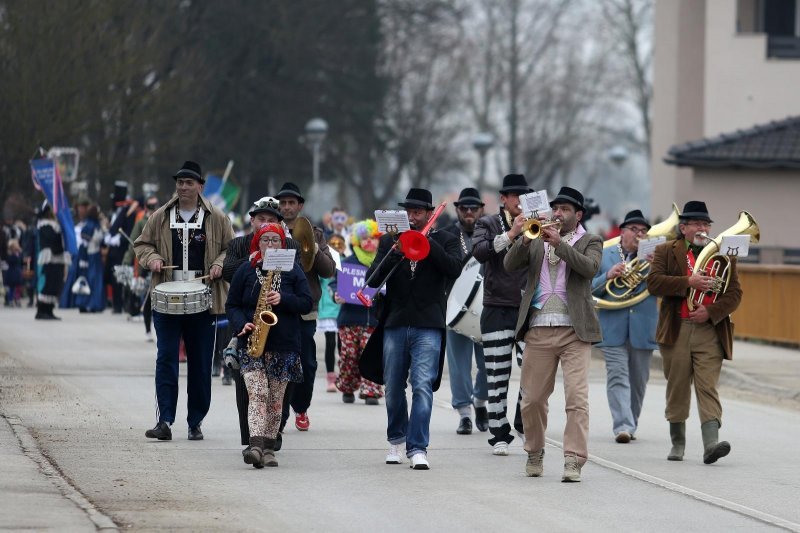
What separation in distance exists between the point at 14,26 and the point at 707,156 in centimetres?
1405

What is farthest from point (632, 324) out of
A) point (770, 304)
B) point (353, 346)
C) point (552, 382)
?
point (770, 304)

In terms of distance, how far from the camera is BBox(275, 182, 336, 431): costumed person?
43.5 feet

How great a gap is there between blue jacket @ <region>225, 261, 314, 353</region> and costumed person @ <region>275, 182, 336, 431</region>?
779 mm

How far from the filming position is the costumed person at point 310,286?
13273mm

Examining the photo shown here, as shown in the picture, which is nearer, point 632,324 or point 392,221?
point 392,221

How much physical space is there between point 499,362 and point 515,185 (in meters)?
1.36

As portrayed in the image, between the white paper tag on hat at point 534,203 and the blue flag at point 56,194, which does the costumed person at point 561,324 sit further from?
the blue flag at point 56,194

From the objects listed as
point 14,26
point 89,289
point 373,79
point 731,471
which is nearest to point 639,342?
point 731,471

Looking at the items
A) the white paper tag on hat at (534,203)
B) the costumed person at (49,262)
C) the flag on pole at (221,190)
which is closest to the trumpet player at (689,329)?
the white paper tag on hat at (534,203)

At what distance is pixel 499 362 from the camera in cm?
1290

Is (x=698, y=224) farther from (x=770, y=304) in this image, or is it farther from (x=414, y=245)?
(x=770, y=304)

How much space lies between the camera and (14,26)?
3531 centimetres

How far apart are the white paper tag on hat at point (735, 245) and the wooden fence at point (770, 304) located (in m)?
11.8

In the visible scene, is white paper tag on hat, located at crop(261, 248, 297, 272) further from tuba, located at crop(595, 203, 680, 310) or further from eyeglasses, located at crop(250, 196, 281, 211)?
tuba, located at crop(595, 203, 680, 310)
